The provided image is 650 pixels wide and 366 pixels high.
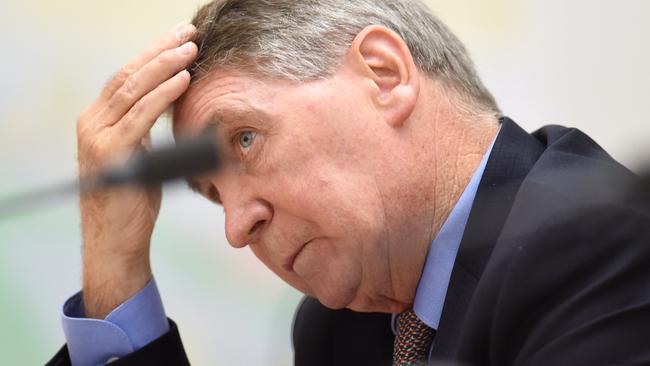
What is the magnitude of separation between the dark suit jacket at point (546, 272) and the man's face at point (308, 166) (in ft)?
0.51

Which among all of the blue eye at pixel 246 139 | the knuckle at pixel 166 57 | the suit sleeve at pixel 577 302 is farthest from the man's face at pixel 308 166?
the suit sleeve at pixel 577 302

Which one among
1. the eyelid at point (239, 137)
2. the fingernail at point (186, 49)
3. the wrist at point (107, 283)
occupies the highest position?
the fingernail at point (186, 49)

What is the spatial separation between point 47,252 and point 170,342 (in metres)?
0.46

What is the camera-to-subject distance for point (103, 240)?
1.66 m

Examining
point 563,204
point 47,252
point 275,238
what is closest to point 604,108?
point 563,204

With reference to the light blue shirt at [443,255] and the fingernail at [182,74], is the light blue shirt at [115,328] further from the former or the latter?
the fingernail at [182,74]

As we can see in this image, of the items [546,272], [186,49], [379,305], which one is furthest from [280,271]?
[546,272]

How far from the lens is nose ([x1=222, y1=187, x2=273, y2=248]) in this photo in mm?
1393

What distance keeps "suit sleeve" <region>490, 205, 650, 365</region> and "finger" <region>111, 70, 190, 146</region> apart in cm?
62

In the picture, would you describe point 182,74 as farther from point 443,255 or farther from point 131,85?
point 443,255

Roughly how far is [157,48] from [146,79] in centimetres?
5

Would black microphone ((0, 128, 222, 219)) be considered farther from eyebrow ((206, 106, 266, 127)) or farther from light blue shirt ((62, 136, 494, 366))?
light blue shirt ((62, 136, 494, 366))

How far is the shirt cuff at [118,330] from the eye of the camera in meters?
1.62

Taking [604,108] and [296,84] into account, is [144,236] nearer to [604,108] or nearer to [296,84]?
[296,84]
